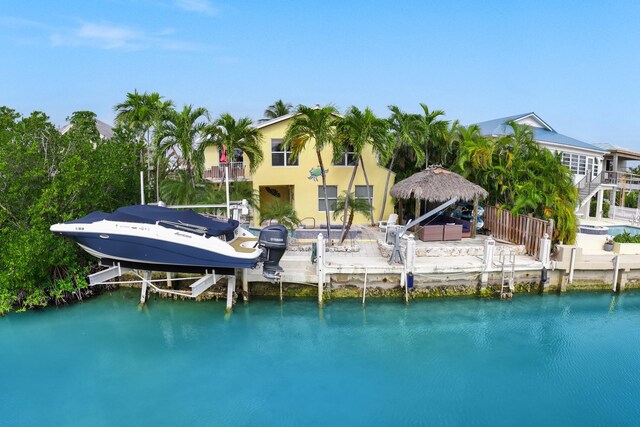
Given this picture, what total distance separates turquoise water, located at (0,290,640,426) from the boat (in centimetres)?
201

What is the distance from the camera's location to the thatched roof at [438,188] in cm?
1498

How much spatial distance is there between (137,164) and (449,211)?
14.1 m

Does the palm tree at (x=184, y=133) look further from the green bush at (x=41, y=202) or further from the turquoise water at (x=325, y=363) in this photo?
the turquoise water at (x=325, y=363)

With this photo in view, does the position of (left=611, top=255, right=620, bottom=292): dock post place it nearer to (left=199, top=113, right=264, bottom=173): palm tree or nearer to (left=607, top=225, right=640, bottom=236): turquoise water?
(left=607, top=225, right=640, bottom=236): turquoise water

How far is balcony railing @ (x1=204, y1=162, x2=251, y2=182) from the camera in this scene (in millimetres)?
18969

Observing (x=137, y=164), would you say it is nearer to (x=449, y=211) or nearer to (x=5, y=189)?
(x=5, y=189)

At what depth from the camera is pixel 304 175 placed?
19047 millimetres

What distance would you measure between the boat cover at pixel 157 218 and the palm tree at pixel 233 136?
5334 millimetres

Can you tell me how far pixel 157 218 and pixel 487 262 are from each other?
394 inches

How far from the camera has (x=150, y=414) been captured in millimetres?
8047

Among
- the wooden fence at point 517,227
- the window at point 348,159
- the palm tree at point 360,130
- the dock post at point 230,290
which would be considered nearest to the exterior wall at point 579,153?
the wooden fence at point 517,227

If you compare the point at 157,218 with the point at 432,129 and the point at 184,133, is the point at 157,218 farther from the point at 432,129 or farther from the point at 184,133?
the point at 432,129

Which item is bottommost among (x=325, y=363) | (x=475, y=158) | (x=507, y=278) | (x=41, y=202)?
(x=325, y=363)

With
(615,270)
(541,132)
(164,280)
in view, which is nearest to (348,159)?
(164,280)
